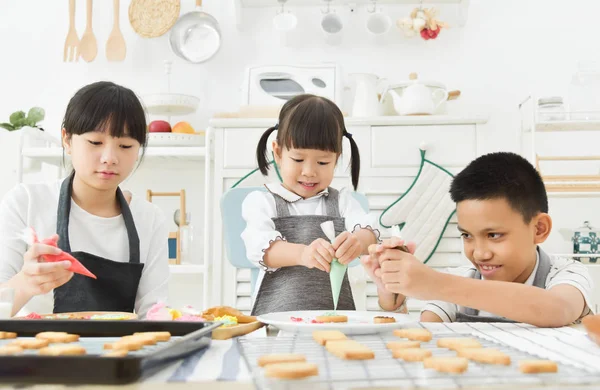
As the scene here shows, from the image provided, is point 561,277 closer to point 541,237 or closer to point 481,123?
point 541,237

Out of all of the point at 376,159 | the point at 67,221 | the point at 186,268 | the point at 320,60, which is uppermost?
the point at 320,60

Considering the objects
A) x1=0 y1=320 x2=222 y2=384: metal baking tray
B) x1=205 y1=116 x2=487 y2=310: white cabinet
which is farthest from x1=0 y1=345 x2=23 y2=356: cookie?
x1=205 y1=116 x2=487 y2=310: white cabinet

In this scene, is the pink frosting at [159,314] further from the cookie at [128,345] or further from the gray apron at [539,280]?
the gray apron at [539,280]

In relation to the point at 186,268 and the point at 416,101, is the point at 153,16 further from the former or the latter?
the point at 416,101

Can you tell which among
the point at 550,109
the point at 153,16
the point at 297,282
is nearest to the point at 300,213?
the point at 297,282

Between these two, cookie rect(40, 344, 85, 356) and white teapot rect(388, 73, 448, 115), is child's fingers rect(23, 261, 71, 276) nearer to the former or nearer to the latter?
cookie rect(40, 344, 85, 356)

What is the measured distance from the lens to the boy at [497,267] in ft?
2.98

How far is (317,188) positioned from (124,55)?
1931 millimetres

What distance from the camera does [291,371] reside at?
1.53 ft

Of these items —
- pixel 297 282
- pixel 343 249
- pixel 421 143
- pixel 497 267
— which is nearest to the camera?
pixel 343 249

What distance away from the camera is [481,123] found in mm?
2404

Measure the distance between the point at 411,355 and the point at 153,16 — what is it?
277 cm

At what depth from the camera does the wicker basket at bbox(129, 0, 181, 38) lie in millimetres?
2936

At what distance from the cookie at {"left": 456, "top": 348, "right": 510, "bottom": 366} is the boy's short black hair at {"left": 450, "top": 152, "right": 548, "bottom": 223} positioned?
71cm
